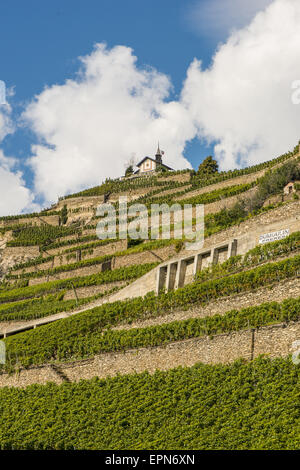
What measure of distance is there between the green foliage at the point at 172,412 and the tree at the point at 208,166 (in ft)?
138

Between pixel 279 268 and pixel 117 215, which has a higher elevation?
pixel 117 215

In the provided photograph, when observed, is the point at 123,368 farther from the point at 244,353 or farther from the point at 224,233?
the point at 224,233

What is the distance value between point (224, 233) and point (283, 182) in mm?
10390

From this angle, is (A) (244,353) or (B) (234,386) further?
(A) (244,353)

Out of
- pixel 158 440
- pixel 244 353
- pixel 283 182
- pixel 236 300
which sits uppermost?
pixel 283 182

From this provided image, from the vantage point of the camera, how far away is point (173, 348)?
23.6 meters

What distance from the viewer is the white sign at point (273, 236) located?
1112 inches

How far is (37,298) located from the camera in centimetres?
4334

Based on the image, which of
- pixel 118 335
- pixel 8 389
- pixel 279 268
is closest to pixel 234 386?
pixel 279 268

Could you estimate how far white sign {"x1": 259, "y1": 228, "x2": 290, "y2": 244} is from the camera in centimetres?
2825

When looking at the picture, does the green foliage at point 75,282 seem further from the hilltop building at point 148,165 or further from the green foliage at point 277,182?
the hilltop building at point 148,165

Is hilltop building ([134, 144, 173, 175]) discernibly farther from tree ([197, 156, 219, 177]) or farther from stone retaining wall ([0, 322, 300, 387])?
stone retaining wall ([0, 322, 300, 387])

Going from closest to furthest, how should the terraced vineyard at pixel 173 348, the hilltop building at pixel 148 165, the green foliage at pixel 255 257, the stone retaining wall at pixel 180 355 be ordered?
the terraced vineyard at pixel 173 348
the stone retaining wall at pixel 180 355
the green foliage at pixel 255 257
the hilltop building at pixel 148 165

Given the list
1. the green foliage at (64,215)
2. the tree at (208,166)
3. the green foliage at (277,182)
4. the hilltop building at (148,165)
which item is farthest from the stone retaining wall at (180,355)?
the hilltop building at (148,165)
